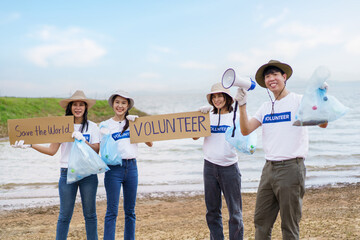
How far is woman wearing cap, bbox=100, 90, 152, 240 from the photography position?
11.7 ft

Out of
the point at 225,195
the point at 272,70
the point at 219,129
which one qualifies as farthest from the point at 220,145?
the point at 272,70

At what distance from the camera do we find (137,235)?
5.11 meters

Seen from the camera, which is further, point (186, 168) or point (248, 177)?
point (186, 168)

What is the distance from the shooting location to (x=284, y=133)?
2.83 metres

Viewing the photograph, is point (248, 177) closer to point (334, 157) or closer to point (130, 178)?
point (334, 157)

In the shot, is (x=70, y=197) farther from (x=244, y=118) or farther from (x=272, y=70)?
(x=272, y=70)

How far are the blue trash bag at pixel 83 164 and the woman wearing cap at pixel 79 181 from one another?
0.15 m

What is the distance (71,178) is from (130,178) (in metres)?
0.61

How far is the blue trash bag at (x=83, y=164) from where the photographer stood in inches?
132

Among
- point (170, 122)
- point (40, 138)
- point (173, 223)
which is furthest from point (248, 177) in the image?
point (40, 138)

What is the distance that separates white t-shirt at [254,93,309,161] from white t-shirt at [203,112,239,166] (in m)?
0.57

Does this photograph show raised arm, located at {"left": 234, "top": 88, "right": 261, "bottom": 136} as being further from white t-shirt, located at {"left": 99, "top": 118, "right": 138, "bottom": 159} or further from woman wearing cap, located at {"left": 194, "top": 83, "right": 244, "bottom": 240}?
white t-shirt, located at {"left": 99, "top": 118, "right": 138, "bottom": 159}

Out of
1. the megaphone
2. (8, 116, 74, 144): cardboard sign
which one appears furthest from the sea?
the megaphone

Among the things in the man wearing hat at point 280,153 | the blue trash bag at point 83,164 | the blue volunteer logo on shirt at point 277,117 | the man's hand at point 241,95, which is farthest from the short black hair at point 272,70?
the blue trash bag at point 83,164
